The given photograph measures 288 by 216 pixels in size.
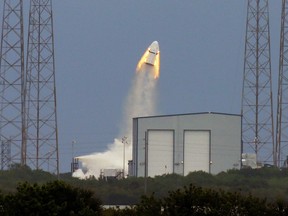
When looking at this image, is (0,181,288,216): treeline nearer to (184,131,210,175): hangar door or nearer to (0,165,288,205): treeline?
(0,165,288,205): treeline

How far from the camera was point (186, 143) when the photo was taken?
91125 millimetres

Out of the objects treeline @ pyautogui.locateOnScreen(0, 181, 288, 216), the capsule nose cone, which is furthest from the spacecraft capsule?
treeline @ pyautogui.locateOnScreen(0, 181, 288, 216)

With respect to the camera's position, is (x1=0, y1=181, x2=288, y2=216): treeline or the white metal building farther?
the white metal building

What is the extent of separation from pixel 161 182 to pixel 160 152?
7.24 metres

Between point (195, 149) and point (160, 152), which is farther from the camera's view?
point (195, 149)

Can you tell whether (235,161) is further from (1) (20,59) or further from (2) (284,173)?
(1) (20,59)

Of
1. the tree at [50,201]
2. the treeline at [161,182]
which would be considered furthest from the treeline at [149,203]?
the treeline at [161,182]

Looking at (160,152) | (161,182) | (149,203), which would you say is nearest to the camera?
(149,203)

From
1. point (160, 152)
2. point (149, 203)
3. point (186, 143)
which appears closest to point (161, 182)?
point (160, 152)

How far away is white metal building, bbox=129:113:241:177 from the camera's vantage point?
90812 mm

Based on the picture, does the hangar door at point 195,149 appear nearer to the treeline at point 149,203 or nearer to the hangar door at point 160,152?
the hangar door at point 160,152

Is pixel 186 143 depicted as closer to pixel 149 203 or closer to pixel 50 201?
pixel 149 203

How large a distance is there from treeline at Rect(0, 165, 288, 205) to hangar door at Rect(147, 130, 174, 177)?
2.76 meters

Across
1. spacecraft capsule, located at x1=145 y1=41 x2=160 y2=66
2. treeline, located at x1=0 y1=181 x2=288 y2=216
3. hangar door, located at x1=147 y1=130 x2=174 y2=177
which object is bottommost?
treeline, located at x1=0 y1=181 x2=288 y2=216
